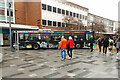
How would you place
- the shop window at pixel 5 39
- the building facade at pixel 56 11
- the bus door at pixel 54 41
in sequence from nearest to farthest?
the bus door at pixel 54 41
the shop window at pixel 5 39
the building facade at pixel 56 11

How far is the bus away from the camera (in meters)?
14.9

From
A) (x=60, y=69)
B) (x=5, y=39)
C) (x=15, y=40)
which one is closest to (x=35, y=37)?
(x=15, y=40)

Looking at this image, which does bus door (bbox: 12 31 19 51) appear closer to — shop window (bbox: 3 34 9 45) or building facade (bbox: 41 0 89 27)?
shop window (bbox: 3 34 9 45)

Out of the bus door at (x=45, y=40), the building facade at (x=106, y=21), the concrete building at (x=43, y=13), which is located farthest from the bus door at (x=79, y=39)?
the building facade at (x=106, y=21)

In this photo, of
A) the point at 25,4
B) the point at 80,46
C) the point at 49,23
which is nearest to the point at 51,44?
the point at 80,46

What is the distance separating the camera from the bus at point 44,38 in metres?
14.9

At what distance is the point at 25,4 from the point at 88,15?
25496 millimetres

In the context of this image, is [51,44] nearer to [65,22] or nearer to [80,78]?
[80,78]

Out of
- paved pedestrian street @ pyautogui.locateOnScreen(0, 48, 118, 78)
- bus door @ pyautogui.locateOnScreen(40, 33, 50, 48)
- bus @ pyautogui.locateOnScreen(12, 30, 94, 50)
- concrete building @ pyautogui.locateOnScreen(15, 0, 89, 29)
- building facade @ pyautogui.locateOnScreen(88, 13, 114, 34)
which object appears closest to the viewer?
paved pedestrian street @ pyautogui.locateOnScreen(0, 48, 118, 78)

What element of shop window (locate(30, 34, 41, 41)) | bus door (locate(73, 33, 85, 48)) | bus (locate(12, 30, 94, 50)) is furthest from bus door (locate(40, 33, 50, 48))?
bus door (locate(73, 33, 85, 48))

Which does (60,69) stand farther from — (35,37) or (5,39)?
(5,39)

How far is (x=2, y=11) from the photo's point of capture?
2350 cm

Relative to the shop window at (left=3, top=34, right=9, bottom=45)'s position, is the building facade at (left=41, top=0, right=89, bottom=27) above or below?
above

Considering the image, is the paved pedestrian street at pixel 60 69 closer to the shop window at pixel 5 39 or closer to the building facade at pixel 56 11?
the shop window at pixel 5 39
